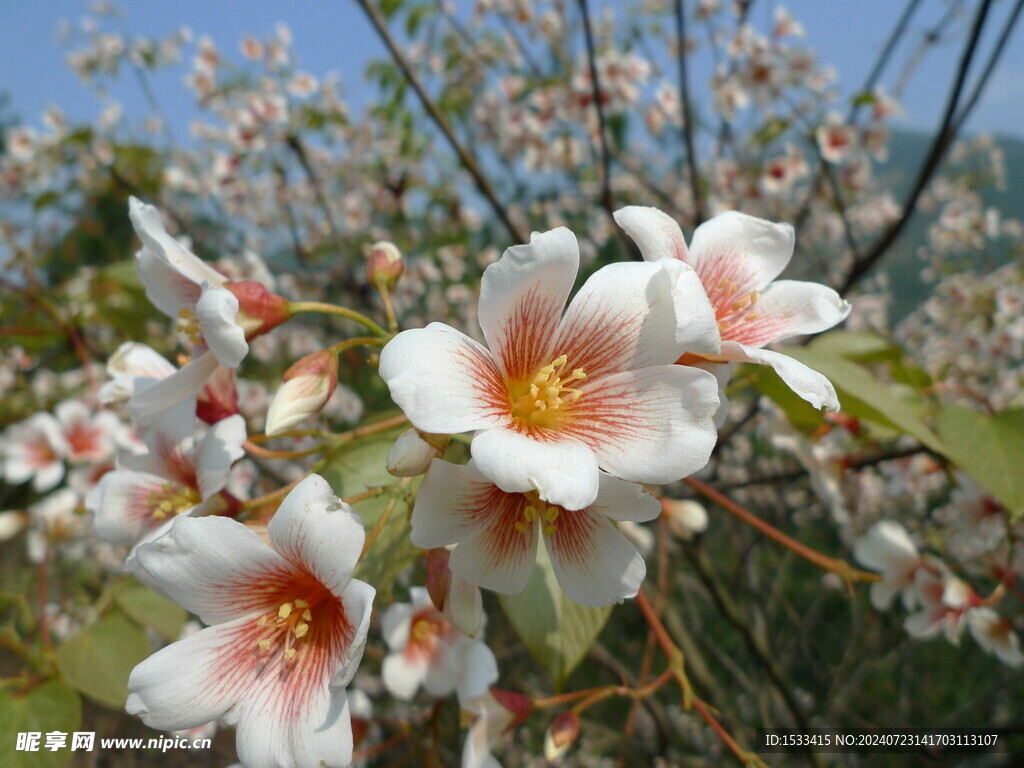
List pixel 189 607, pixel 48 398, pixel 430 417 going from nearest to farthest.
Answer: pixel 430 417
pixel 189 607
pixel 48 398

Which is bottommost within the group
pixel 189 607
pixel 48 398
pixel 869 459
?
pixel 869 459

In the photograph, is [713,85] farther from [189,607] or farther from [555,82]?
[189,607]

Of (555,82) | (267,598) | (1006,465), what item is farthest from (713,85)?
(267,598)

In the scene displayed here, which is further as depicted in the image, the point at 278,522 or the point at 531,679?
the point at 531,679

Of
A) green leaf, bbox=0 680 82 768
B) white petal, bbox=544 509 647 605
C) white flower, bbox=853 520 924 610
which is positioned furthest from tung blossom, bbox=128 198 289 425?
white flower, bbox=853 520 924 610

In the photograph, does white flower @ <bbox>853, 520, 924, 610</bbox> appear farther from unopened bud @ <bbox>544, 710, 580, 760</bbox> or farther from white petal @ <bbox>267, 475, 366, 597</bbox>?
white petal @ <bbox>267, 475, 366, 597</bbox>

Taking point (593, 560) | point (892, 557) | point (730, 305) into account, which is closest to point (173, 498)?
point (593, 560)

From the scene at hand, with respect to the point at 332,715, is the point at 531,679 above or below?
below
